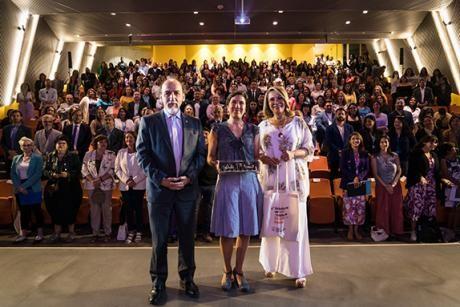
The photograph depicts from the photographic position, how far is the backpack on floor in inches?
202

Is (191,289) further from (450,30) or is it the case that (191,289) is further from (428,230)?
(450,30)

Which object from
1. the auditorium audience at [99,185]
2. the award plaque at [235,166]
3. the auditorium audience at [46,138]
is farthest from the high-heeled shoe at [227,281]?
the auditorium audience at [46,138]

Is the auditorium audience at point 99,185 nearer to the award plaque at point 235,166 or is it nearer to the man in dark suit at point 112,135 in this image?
the man in dark suit at point 112,135

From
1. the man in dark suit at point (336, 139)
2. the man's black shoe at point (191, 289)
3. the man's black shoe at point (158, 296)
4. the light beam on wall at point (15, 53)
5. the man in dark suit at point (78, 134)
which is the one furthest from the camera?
the light beam on wall at point (15, 53)

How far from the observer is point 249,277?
3.76 m

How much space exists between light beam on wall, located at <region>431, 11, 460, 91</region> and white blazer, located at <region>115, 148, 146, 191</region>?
10.7m

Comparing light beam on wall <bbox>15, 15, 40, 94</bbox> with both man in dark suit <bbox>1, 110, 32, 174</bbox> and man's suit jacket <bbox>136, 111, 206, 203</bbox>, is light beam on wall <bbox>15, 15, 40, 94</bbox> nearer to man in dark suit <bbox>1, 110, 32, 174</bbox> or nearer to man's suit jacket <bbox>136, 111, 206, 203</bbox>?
man in dark suit <bbox>1, 110, 32, 174</bbox>

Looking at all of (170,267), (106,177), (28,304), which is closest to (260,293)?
(170,267)

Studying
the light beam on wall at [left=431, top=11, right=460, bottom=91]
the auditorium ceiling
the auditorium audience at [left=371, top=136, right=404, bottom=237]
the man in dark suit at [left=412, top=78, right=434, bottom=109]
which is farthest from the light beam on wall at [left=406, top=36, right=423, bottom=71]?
the auditorium audience at [left=371, top=136, right=404, bottom=237]

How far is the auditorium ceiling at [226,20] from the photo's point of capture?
37.1ft

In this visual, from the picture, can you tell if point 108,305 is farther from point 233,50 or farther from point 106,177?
point 233,50

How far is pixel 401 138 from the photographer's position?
254 inches

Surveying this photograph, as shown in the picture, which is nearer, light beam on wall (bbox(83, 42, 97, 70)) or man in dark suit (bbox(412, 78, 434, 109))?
man in dark suit (bbox(412, 78, 434, 109))

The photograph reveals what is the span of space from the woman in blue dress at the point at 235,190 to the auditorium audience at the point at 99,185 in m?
2.41
